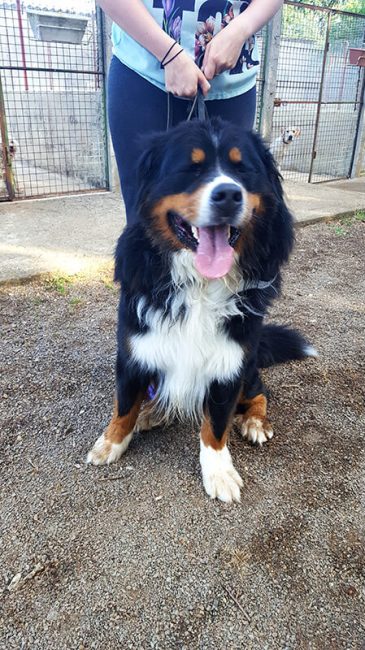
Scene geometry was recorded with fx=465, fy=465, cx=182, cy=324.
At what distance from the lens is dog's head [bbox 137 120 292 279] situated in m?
1.51

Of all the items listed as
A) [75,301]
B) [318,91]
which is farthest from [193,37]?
[318,91]

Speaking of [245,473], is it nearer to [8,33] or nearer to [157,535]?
[157,535]

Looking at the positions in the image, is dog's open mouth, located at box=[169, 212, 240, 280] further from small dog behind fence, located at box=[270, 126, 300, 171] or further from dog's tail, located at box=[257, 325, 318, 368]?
small dog behind fence, located at box=[270, 126, 300, 171]

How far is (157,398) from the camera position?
1.95 meters

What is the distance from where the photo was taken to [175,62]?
1.66 metres

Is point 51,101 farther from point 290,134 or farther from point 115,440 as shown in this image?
point 115,440

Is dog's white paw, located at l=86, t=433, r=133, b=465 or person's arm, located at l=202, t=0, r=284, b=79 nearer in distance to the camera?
person's arm, located at l=202, t=0, r=284, b=79

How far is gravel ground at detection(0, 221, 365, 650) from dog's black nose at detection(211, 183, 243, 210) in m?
1.09

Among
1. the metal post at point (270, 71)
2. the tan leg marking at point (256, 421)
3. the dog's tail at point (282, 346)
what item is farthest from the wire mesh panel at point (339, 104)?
the tan leg marking at point (256, 421)

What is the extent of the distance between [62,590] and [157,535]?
353 mm

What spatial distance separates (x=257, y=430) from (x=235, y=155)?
46.3 inches

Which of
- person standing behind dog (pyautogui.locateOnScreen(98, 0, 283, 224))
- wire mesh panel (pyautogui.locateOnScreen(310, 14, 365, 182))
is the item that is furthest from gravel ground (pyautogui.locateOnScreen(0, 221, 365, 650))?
wire mesh panel (pyautogui.locateOnScreen(310, 14, 365, 182))

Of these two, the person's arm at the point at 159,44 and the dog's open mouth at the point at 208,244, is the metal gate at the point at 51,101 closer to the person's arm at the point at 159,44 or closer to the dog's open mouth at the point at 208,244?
the person's arm at the point at 159,44

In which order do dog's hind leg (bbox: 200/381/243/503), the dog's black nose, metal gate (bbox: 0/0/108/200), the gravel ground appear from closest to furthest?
the gravel ground < the dog's black nose < dog's hind leg (bbox: 200/381/243/503) < metal gate (bbox: 0/0/108/200)
